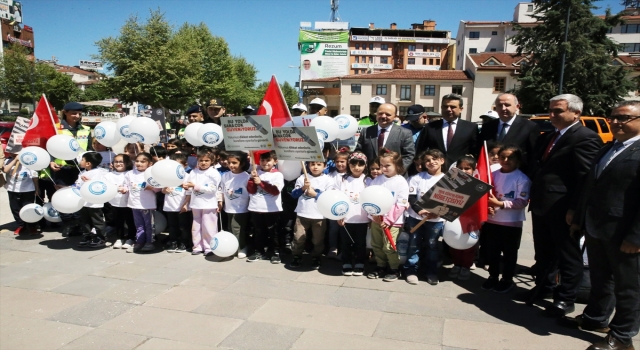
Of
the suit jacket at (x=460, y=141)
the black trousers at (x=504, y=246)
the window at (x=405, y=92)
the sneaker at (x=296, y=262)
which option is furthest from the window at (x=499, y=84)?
the sneaker at (x=296, y=262)

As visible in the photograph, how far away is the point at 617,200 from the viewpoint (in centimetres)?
307

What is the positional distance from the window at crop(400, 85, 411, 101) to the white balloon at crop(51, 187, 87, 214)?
142 ft

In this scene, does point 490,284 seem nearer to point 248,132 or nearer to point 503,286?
point 503,286

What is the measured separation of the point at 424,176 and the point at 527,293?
5.27ft

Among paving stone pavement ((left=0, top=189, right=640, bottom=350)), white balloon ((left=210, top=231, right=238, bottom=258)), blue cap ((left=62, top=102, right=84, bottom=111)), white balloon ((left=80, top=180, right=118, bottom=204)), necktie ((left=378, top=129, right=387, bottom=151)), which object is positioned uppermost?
blue cap ((left=62, top=102, right=84, bottom=111))

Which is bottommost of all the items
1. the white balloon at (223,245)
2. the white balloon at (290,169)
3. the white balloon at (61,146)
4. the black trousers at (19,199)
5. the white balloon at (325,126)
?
the white balloon at (223,245)

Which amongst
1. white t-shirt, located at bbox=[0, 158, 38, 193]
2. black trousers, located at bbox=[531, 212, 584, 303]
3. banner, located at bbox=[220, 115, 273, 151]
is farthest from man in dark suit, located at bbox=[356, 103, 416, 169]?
white t-shirt, located at bbox=[0, 158, 38, 193]

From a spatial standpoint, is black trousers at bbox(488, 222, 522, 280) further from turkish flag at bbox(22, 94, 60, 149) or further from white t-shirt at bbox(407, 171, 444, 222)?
turkish flag at bbox(22, 94, 60, 149)

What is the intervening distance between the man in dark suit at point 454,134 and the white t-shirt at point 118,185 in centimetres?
445

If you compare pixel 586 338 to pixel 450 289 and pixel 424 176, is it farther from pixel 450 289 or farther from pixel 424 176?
pixel 424 176

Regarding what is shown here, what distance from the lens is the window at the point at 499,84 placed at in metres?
43.0

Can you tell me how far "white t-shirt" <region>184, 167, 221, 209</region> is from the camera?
558cm

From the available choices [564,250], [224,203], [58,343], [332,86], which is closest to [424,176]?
[564,250]

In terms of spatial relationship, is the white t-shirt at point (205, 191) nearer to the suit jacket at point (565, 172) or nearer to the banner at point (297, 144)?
the banner at point (297, 144)
